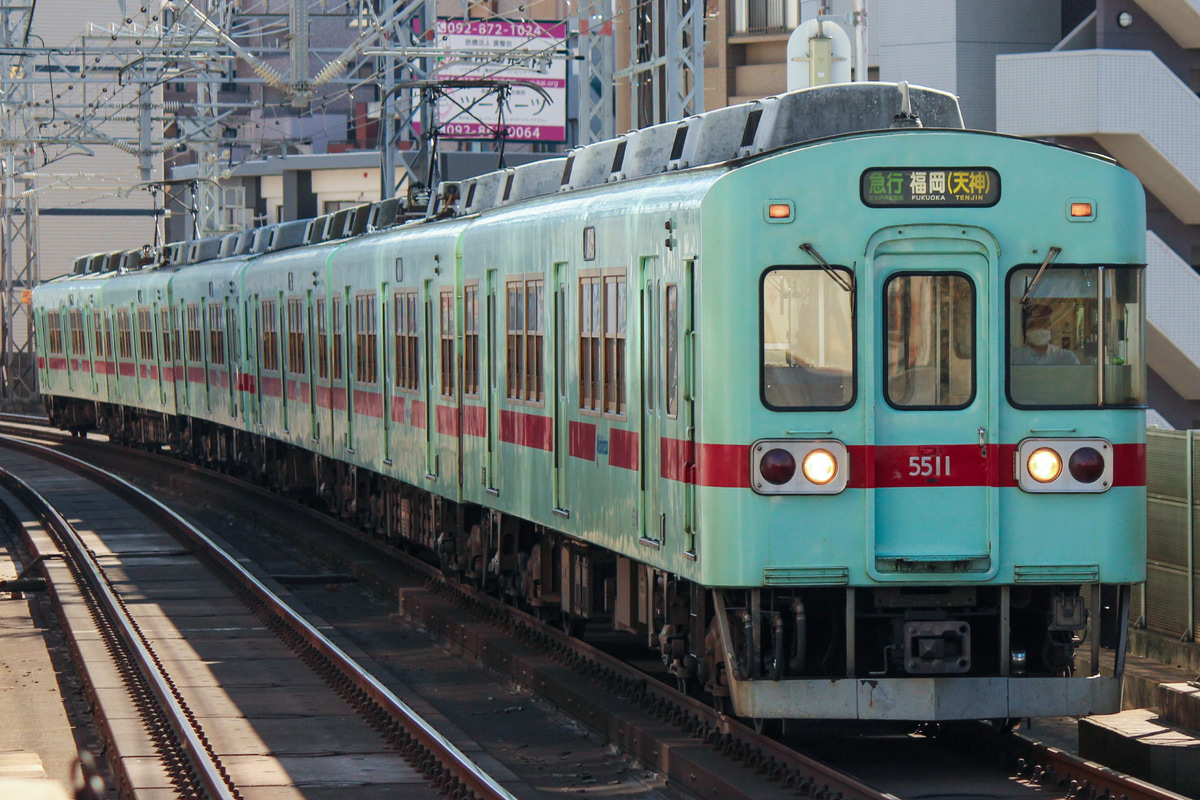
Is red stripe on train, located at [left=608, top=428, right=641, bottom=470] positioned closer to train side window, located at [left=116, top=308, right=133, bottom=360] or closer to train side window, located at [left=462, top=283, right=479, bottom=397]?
train side window, located at [left=462, top=283, right=479, bottom=397]

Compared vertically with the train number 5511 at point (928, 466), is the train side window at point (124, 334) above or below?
above

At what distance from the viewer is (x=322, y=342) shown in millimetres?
20312

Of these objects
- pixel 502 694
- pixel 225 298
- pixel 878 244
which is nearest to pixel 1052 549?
pixel 878 244

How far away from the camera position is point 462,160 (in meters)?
36.6

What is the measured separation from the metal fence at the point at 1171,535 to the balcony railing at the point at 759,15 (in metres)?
20.5

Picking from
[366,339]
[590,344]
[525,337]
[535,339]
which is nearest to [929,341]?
[590,344]

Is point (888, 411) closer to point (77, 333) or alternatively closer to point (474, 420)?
point (474, 420)

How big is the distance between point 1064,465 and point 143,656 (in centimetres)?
664

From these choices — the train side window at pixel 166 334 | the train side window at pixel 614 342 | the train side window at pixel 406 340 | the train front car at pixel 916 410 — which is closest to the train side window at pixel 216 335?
the train side window at pixel 166 334

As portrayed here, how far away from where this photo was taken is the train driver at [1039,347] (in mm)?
8672

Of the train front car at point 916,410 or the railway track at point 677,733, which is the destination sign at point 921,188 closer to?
the train front car at point 916,410

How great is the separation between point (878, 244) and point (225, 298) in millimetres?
18681

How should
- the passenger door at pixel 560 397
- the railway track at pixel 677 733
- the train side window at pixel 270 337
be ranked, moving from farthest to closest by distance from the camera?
the train side window at pixel 270 337, the passenger door at pixel 560 397, the railway track at pixel 677 733

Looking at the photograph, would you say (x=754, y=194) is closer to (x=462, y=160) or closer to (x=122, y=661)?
(x=122, y=661)
